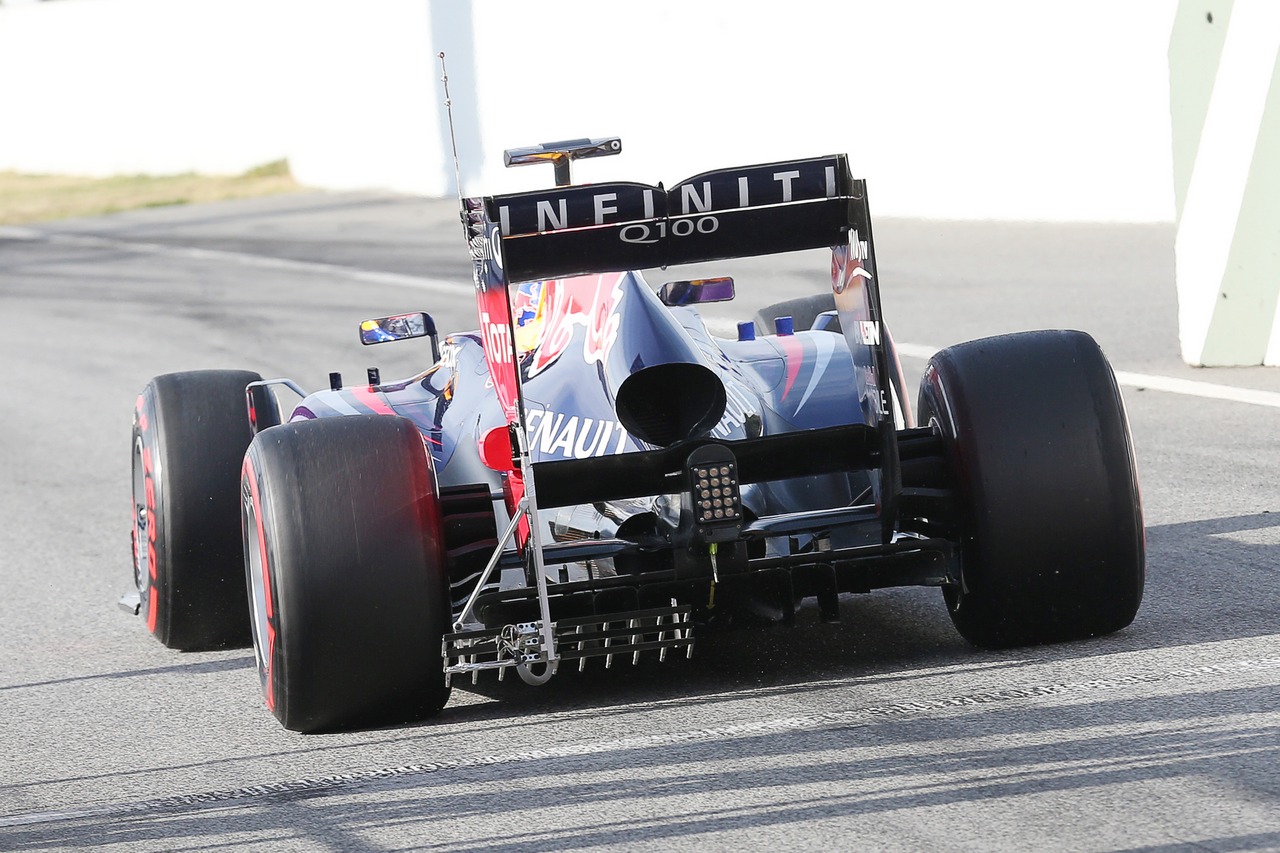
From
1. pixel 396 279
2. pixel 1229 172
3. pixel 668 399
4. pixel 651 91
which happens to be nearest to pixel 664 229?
pixel 668 399

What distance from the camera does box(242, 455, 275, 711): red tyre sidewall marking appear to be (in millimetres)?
5082

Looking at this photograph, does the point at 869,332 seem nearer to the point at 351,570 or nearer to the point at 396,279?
the point at 351,570

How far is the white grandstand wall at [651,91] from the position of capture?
1786cm

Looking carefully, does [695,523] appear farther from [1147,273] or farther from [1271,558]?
[1147,273]

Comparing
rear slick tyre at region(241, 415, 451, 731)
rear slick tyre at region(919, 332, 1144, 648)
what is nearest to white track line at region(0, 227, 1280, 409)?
rear slick tyre at region(919, 332, 1144, 648)

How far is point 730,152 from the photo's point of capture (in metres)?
23.4

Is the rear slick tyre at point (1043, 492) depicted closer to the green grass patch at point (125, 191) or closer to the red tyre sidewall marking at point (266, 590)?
the red tyre sidewall marking at point (266, 590)

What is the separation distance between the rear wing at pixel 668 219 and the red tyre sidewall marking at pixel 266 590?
2.95 feet

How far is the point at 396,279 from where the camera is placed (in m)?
18.8

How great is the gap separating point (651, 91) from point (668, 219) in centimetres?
1986

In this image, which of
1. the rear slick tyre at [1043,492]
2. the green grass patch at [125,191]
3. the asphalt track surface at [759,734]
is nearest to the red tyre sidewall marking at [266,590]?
the asphalt track surface at [759,734]

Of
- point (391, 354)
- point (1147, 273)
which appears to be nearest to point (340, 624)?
point (391, 354)

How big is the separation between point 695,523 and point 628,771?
72 cm

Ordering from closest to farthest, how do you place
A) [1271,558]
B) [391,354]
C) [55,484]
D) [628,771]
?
[628,771] → [1271,558] → [55,484] → [391,354]
